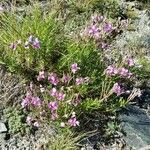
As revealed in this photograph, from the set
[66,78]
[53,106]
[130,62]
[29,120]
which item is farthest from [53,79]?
[130,62]

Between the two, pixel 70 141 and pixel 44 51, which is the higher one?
pixel 44 51

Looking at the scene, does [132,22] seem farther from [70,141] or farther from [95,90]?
[70,141]

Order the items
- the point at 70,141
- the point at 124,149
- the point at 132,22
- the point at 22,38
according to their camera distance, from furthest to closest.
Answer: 1. the point at 132,22
2. the point at 22,38
3. the point at 124,149
4. the point at 70,141

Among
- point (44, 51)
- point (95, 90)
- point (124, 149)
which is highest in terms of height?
point (44, 51)

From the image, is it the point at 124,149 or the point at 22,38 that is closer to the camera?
the point at 124,149

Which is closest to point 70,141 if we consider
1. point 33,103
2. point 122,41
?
point 33,103

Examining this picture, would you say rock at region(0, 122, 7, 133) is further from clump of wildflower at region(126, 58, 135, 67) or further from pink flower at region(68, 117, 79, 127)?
clump of wildflower at region(126, 58, 135, 67)

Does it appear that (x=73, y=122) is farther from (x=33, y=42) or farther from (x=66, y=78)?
(x=33, y=42)
